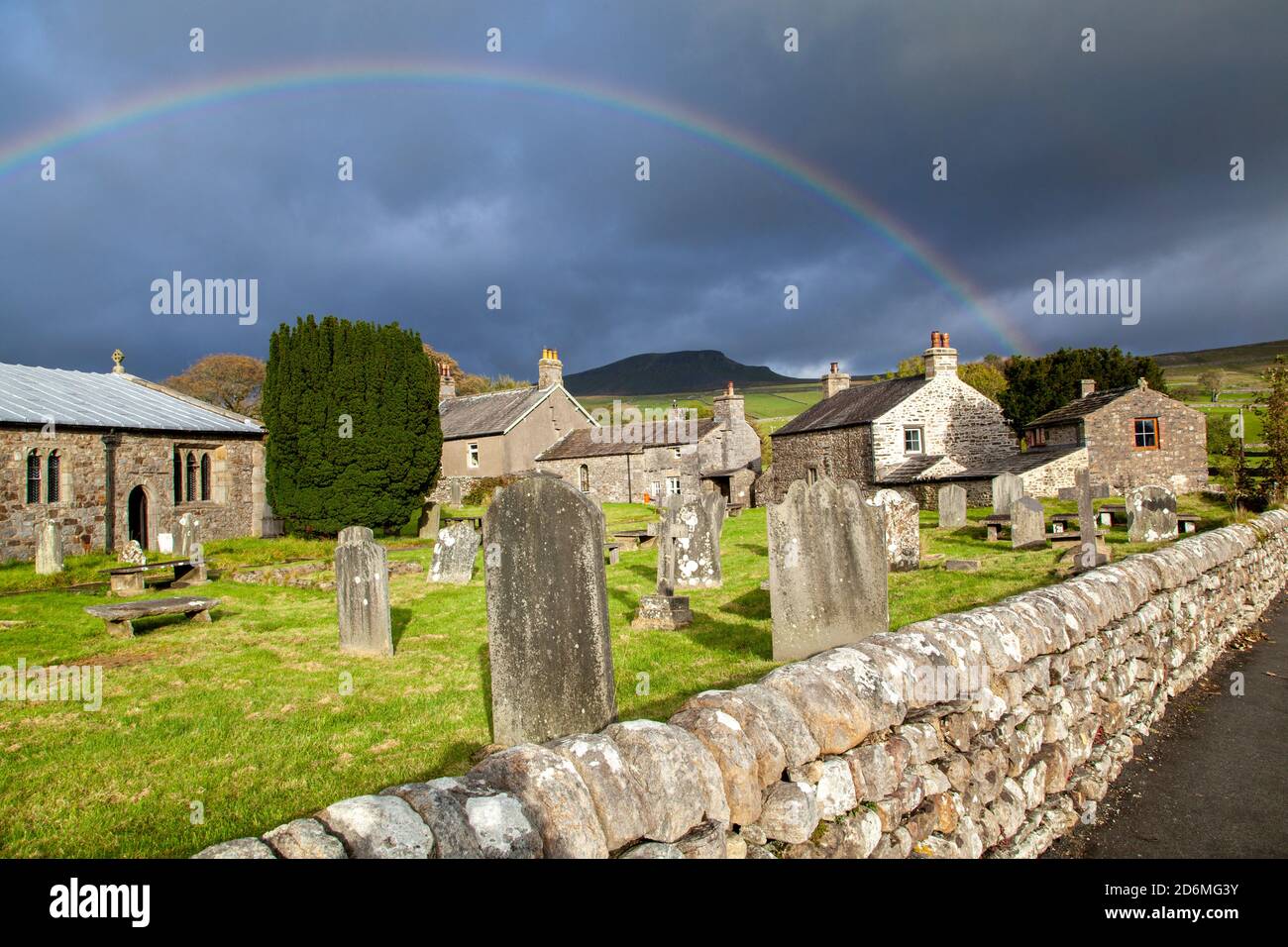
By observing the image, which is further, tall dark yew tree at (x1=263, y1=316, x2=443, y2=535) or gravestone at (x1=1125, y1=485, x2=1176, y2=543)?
tall dark yew tree at (x1=263, y1=316, x2=443, y2=535)

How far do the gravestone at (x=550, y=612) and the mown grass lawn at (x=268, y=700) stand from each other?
2.07 feet

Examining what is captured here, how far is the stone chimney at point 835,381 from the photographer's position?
4366 centimetres

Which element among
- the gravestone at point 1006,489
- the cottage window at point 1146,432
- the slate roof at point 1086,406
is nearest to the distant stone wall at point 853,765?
the gravestone at point 1006,489

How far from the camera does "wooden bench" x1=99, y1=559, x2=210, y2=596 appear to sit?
15.2m

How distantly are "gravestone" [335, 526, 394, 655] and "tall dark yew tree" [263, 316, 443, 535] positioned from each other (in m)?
16.8

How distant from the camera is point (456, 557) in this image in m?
16.1

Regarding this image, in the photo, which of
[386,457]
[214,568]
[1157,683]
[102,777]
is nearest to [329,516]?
[386,457]

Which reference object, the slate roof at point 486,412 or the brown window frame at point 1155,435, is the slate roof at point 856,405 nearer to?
the brown window frame at point 1155,435

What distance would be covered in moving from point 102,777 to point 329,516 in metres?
21.5

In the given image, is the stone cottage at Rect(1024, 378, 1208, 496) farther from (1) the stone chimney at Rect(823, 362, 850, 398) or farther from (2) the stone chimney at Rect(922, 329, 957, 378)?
(1) the stone chimney at Rect(823, 362, 850, 398)

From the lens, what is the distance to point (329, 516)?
25953mm

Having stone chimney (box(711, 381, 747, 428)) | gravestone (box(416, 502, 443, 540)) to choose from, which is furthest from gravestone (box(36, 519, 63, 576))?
stone chimney (box(711, 381, 747, 428))

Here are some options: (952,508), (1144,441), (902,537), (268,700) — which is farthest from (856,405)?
(268,700)
